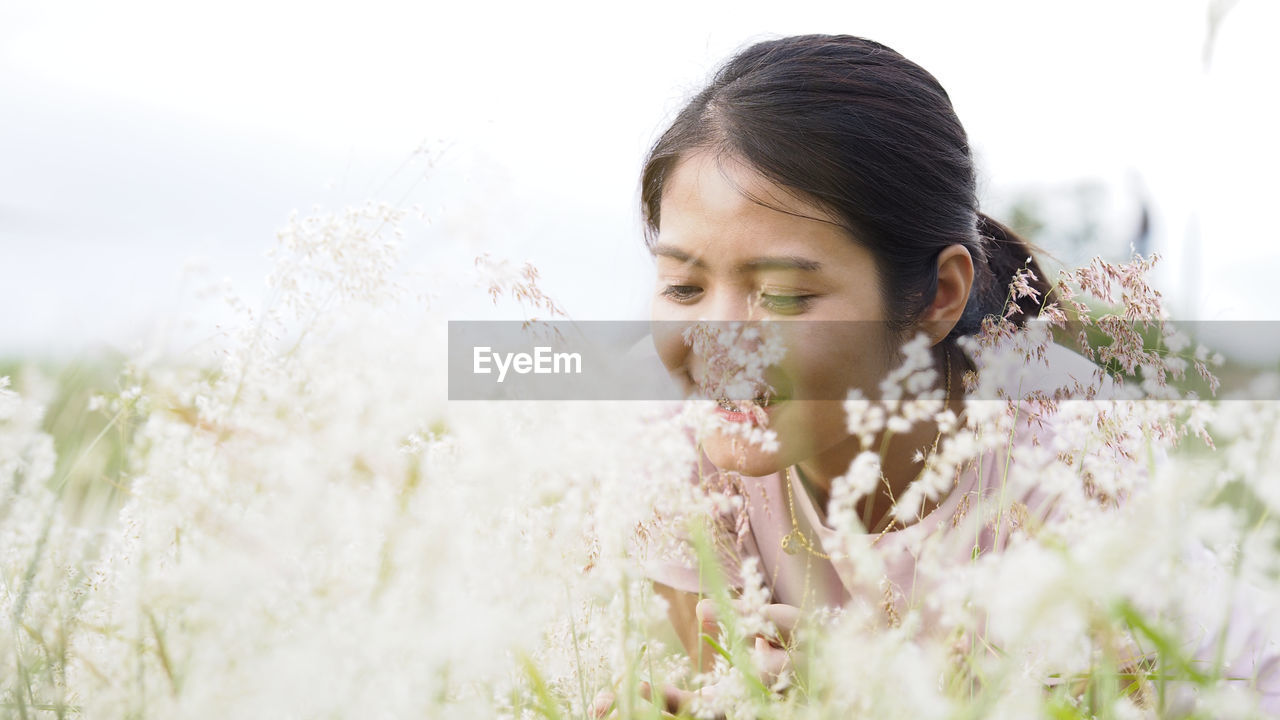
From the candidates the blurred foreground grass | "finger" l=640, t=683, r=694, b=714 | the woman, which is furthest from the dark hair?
the blurred foreground grass

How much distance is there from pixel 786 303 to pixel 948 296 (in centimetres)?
47

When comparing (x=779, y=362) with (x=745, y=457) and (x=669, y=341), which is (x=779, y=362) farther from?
(x=669, y=341)

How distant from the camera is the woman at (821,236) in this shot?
1547 mm

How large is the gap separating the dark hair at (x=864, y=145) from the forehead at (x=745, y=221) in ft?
0.09

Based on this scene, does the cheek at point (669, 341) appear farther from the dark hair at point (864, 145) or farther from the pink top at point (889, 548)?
the dark hair at point (864, 145)

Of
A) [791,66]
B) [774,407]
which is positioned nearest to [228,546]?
[774,407]

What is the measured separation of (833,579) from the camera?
2176 mm

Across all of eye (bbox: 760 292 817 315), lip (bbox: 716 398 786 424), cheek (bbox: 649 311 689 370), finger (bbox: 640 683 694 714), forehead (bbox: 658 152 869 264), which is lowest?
finger (bbox: 640 683 694 714)

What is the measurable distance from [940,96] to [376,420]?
1.52 metres

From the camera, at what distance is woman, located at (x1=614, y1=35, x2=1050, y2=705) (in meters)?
1.55

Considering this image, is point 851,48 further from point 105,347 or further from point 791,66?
point 105,347

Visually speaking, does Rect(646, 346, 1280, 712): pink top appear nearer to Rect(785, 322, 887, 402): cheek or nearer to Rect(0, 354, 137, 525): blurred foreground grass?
Rect(785, 322, 887, 402): cheek

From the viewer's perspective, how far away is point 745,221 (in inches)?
61.9

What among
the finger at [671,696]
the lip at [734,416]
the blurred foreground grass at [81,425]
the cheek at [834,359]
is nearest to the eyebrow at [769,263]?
the cheek at [834,359]
